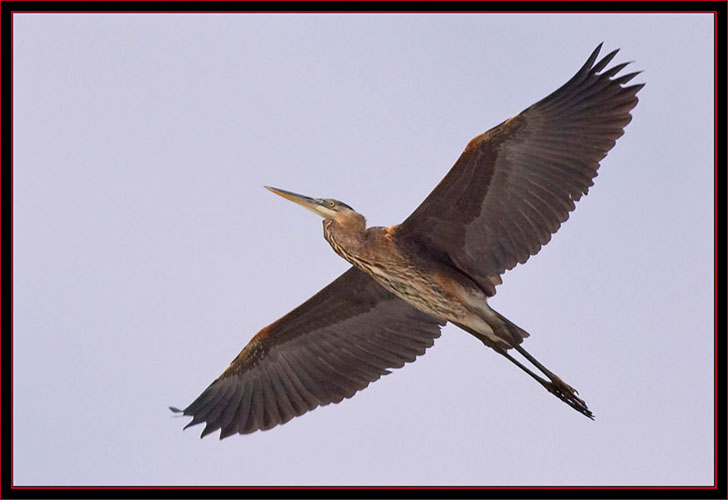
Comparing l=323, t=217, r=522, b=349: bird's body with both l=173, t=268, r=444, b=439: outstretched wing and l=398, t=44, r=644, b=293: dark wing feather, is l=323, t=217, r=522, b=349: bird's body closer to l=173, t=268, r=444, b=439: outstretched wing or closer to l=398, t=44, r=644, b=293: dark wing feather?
l=398, t=44, r=644, b=293: dark wing feather

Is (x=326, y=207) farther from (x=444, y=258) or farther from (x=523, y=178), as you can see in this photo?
(x=523, y=178)

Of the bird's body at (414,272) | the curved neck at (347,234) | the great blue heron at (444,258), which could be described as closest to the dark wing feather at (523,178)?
the great blue heron at (444,258)

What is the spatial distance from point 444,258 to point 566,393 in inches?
63.8

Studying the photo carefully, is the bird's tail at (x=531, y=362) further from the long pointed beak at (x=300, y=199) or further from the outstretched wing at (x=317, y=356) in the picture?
the long pointed beak at (x=300, y=199)

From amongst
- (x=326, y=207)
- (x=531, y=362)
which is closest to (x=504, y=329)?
(x=531, y=362)

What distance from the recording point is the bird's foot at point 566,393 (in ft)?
34.1

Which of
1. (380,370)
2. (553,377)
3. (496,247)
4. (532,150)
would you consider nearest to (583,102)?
(532,150)

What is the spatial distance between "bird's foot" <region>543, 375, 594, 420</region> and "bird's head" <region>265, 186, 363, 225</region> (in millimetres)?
2274

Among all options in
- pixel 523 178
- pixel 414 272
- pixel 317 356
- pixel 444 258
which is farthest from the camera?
pixel 317 356

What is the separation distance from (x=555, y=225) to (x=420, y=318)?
5.89ft

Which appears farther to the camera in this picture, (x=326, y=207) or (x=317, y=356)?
(x=317, y=356)

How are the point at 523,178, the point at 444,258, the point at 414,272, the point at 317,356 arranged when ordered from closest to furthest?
the point at 523,178 < the point at 414,272 < the point at 444,258 < the point at 317,356

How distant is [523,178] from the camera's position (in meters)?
10.3

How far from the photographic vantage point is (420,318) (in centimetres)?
1135
